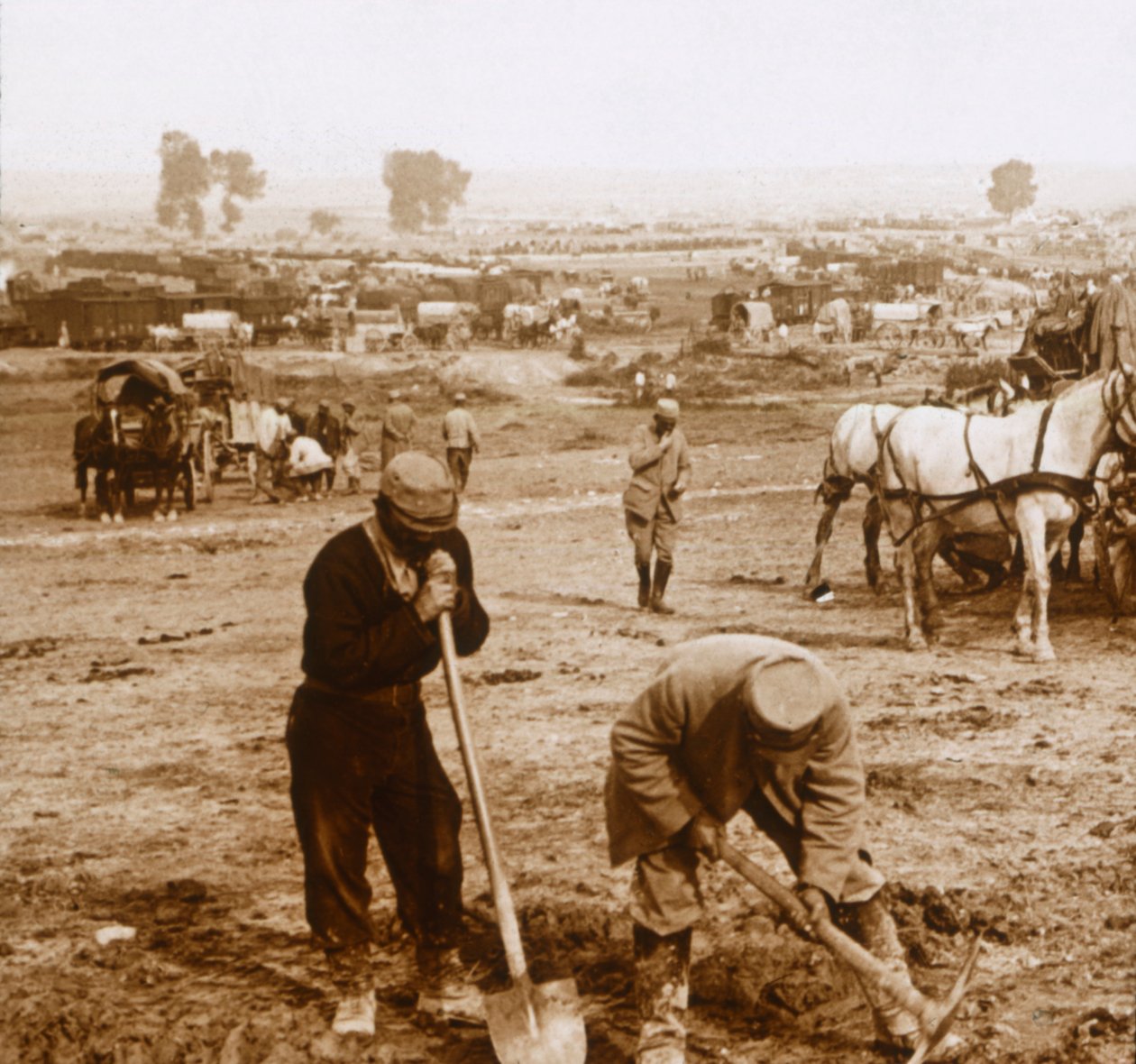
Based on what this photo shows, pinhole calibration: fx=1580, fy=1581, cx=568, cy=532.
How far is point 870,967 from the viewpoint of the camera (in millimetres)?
4789

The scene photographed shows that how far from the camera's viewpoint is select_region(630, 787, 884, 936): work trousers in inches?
194

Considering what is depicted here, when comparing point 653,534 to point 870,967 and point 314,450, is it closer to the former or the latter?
point 870,967

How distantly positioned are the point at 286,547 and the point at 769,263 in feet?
183

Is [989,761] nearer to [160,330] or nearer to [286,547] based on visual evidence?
[286,547]

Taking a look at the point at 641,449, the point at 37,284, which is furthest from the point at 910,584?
the point at 37,284

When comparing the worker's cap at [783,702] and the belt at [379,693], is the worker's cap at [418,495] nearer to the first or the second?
the belt at [379,693]

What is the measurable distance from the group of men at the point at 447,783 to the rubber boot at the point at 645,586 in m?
7.32

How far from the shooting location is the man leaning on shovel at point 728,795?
4633 millimetres

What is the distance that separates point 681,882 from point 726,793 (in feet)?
1.10

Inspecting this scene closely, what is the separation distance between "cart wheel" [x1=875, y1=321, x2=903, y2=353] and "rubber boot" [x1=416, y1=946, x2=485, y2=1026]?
38498 mm

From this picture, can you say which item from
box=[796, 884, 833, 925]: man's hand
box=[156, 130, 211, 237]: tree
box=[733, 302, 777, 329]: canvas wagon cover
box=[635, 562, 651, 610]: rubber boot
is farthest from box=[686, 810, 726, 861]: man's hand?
box=[156, 130, 211, 237]: tree

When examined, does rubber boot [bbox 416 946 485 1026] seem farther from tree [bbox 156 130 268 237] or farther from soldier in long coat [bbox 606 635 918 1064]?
tree [bbox 156 130 268 237]

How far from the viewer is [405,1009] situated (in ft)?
19.2

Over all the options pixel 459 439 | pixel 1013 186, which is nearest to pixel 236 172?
pixel 1013 186
